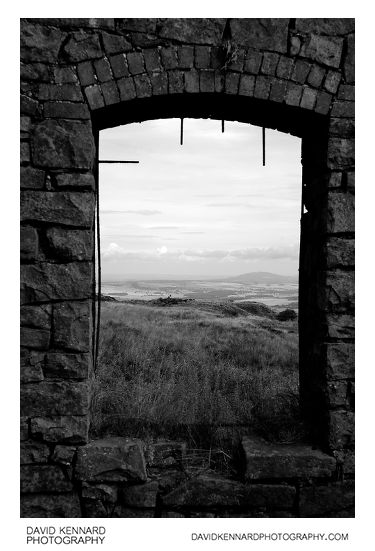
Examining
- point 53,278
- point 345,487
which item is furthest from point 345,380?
point 53,278

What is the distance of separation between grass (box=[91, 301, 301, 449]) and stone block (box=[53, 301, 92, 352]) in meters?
0.74

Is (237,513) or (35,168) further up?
(35,168)

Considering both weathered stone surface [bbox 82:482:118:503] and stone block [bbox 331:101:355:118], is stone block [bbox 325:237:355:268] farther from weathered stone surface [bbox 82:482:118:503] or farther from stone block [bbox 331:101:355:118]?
weathered stone surface [bbox 82:482:118:503]

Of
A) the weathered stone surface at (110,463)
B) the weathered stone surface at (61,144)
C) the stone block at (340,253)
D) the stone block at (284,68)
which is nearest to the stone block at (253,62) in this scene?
the stone block at (284,68)

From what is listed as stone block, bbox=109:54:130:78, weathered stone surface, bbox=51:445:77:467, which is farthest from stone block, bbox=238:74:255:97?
weathered stone surface, bbox=51:445:77:467

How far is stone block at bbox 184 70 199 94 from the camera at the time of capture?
10.3ft

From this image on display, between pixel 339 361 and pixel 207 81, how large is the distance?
6.97 feet

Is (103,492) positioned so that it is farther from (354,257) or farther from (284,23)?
(284,23)

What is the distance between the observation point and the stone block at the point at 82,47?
121 inches

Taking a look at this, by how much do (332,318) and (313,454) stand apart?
0.96 metres

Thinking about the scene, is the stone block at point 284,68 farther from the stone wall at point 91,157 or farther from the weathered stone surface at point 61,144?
the weathered stone surface at point 61,144

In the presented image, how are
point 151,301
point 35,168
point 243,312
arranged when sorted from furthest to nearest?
1. point 151,301
2. point 243,312
3. point 35,168

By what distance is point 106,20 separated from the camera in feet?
10.2

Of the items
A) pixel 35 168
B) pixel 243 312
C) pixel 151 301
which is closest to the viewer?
pixel 35 168
